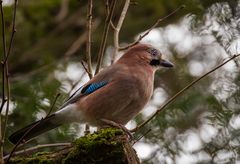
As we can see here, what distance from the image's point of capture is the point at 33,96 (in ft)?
20.6

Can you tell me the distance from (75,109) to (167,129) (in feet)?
2.96

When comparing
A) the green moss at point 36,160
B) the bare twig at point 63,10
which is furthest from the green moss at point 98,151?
the bare twig at point 63,10

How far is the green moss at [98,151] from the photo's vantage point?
13.2 ft

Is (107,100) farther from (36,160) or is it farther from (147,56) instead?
(36,160)

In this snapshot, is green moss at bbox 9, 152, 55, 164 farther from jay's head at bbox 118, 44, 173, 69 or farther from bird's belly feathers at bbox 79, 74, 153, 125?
jay's head at bbox 118, 44, 173, 69

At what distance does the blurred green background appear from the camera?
5270 millimetres

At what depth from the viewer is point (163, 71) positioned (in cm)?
698

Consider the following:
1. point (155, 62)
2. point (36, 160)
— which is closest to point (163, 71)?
point (155, 62)

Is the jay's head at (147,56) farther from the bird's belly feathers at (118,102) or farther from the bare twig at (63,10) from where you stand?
the bare twig at (63,10)

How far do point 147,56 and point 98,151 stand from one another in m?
2.34

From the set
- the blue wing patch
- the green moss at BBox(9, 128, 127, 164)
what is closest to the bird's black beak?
the blue wing patch

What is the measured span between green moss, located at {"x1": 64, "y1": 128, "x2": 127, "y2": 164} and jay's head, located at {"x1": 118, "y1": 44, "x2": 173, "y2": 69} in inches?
86.7

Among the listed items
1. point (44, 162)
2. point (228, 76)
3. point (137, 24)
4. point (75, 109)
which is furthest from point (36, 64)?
point (44, 162)

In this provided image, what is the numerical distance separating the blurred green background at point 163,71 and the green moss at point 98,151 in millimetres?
1394
